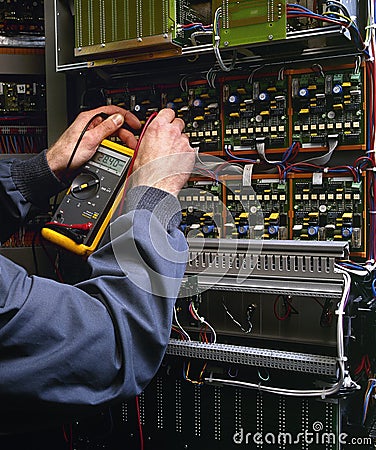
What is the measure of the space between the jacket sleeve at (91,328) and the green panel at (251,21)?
1255 millimetres

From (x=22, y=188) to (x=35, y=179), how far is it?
5 cm

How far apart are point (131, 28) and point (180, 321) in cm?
122

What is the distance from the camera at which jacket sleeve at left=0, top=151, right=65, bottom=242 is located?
1701mm

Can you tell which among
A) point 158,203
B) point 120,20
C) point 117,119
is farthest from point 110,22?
point 158,203

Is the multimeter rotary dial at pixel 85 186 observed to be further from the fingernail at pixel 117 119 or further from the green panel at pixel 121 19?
the green panel at pixel 121 19

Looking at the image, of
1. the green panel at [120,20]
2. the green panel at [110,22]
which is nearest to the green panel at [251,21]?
the green panel at [120,20]

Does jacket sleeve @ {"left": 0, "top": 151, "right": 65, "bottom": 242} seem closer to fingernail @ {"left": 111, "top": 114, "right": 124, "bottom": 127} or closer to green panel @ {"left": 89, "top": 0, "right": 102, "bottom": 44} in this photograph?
fingernail @ {"left": 111, "top": 114, "right": 124, "bottom": 127}

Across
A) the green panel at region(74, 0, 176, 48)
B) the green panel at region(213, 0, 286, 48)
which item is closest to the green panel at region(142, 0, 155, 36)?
the green panel at region(74, 0, 176, 48)

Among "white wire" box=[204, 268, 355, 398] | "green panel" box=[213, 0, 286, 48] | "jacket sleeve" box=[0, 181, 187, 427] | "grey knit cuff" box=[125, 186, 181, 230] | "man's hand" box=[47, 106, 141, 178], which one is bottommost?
"white wire" box=[204, 268, 355, 398]

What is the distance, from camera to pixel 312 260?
1.77m

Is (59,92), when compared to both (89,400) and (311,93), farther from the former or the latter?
(89,400)

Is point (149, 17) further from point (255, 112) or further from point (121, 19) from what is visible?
point (255, 112)

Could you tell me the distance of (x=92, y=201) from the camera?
71.4 inches

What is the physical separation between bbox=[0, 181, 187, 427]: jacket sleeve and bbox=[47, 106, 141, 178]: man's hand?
2.93ft
